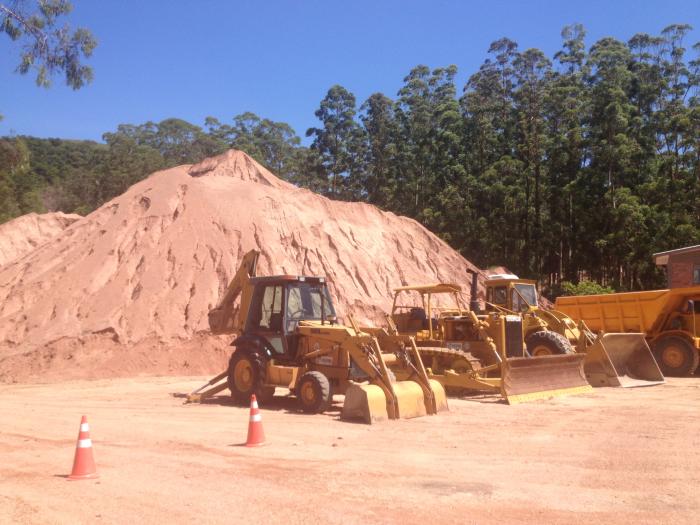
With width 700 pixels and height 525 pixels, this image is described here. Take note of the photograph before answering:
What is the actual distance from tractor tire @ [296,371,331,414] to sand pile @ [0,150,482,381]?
8.91 meters

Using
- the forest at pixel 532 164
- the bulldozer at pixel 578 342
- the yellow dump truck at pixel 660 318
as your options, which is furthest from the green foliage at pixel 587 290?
the bulldozer at pixel 578 342

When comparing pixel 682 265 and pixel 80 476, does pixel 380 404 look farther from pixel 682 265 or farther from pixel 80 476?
pixel 682 265

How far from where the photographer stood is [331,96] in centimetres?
5556

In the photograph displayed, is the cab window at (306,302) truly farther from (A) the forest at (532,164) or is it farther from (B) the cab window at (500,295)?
(A) the forest at (532,164)

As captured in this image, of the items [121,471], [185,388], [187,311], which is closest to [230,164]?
[187,311]

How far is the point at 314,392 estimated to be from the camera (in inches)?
453

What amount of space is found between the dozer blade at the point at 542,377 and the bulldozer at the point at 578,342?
3.34ft

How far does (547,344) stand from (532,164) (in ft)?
90.7

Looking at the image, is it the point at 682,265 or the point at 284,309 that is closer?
the point at 284,309

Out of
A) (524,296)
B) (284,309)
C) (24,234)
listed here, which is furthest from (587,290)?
(24,234)

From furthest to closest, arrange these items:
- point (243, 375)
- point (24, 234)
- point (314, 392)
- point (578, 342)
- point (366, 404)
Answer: point (24, 234) → point (578, 342) → point (243, 375) → point (314, 392) → point (366, 404)

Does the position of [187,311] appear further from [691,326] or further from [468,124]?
[468,124]

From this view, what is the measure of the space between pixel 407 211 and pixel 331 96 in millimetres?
12831

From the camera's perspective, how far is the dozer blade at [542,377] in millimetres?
12930
